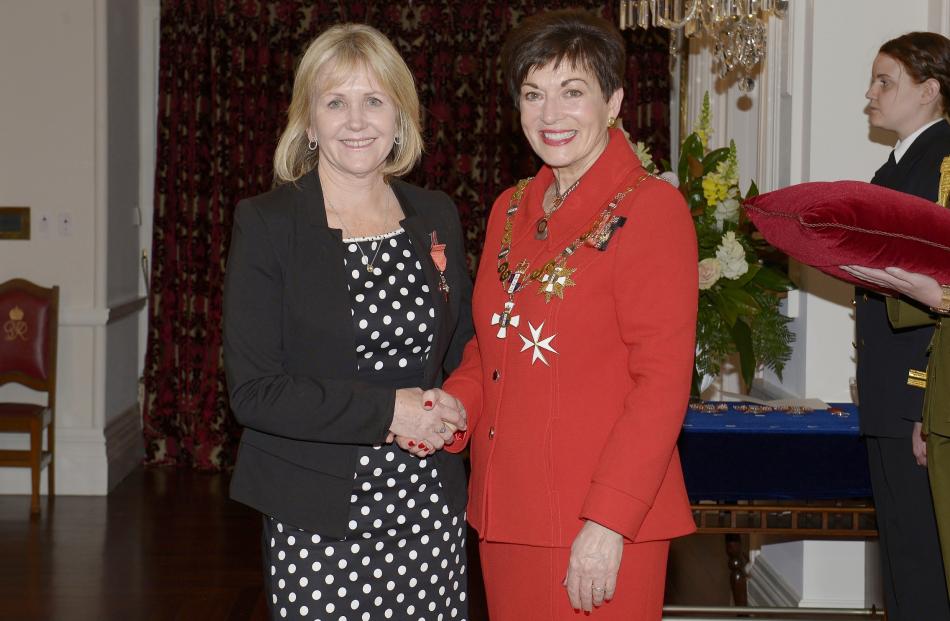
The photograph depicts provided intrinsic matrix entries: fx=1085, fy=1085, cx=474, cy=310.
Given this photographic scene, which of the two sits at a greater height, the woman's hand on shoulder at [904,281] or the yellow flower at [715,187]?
the yellow flower at [715,187]

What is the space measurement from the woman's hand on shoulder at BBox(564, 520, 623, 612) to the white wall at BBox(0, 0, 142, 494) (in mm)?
4790

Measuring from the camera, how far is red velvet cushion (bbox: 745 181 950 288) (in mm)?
2072

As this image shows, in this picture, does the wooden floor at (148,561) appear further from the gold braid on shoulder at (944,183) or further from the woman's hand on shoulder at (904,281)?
the woman's hand on shoulder at (904,281)

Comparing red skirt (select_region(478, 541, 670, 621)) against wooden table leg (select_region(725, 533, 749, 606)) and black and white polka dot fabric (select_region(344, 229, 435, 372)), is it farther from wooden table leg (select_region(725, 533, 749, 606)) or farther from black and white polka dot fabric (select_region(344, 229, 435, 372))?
wooden table leg (select_region(725, 533, 749, 606))

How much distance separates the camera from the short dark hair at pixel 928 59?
10.1 ft

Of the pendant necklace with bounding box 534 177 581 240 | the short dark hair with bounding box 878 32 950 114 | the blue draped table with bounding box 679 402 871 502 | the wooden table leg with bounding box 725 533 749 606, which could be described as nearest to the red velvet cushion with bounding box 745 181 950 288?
the pendant necklace with bounding box 534 177 581 240

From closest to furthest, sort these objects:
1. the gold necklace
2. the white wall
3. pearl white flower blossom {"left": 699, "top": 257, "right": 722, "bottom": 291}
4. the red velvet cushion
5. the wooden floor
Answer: the gold necklace, the red velvet cushion, pearl white flower blossom {"left": 699, "top": 257, "right": 722, "bottom": 291}, the wooden floor, the white wall

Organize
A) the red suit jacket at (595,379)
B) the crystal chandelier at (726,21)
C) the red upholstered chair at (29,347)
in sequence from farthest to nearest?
the red upholstered chair at (29,347)
the crystal chandelier at (726,21)
the red suit jacket at (595,379)

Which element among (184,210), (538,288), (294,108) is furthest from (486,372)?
(184,210)

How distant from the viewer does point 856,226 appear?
2076 mm

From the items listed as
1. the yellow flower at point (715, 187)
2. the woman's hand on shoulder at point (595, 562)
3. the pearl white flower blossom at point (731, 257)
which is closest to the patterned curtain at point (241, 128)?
the yellow flower at point (715, 187)

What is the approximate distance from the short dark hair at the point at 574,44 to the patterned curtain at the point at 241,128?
4736mm

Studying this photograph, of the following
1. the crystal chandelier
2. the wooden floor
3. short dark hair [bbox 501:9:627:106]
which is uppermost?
the crystal chandelier

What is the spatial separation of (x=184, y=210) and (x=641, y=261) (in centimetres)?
543
